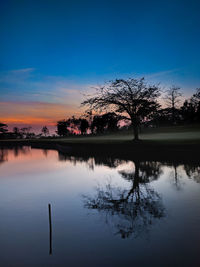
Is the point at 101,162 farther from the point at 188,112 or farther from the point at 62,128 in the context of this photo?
the point at 62,128

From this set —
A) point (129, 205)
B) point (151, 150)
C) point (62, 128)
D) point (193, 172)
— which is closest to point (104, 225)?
point (129, 205)

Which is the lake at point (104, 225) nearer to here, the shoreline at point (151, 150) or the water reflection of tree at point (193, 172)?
the water reflection of tree at point (193, 172)

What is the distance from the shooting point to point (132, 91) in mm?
42812

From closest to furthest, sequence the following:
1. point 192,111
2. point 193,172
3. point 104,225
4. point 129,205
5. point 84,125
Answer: point 104,225, point 129,205, point 193,172, point 192,111, point 84,125

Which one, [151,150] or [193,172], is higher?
[151,150]

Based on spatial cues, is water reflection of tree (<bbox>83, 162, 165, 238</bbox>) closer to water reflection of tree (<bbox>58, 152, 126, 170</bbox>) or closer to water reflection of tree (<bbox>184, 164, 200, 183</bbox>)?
water reflection of tree (<bbox>184, 164, 200, 183</bbox>)

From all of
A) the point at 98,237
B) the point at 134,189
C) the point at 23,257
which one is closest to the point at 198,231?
the point at 98,237

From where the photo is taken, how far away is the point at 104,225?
8.20 m

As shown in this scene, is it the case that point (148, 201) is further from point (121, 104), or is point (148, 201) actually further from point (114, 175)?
point (121, 104)

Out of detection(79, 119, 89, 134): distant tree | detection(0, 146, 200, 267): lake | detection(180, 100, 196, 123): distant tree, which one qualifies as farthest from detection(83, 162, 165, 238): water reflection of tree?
detection(79, 119, 89, 134): distant tree

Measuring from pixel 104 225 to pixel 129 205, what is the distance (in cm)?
268

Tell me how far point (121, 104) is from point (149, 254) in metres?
36.7

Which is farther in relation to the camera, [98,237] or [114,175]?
[114,175]

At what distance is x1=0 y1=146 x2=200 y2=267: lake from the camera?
19.7 feet
